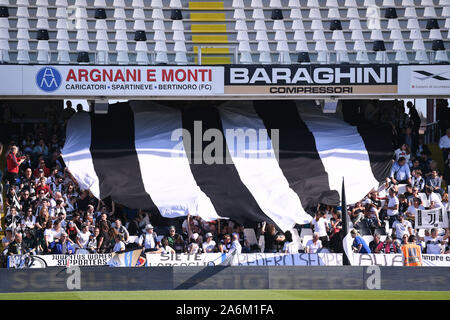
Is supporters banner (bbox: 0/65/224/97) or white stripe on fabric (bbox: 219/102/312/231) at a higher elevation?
supporters banner (bbox: 0/65/224/97)

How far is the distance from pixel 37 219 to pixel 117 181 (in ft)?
7.30

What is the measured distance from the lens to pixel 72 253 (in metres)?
22.7

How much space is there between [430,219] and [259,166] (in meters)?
4.52

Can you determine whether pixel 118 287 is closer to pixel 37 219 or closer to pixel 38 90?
pixel 37 219

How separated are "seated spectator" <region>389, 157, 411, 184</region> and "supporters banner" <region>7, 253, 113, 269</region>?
26.4ft

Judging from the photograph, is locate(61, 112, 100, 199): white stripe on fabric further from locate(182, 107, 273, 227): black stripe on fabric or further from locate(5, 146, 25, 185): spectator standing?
locate(182, 107, 273, 227): black stripe on fabric

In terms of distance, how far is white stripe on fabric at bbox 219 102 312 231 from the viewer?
79.1ft

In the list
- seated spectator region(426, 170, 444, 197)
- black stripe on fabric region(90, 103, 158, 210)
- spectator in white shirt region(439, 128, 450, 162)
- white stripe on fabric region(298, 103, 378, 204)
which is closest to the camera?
black stripe on fabric region(90, 103, 158, 210)

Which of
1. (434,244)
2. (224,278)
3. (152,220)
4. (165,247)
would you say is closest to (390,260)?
(434,244)

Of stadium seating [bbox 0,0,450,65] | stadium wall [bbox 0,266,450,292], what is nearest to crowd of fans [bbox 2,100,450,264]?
stadium wall [bbox 0,266,450,292]

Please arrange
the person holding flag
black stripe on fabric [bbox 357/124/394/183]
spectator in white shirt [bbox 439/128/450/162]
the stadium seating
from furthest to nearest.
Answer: spectator in white shirt [bbox 439/128/450/162]
the stadium seating
black stripe on fabric [bbox 357/124/394/183]
the person holding flag

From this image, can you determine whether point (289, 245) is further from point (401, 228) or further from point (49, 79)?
point (49, 79)

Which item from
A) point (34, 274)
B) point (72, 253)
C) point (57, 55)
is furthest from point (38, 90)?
point (34, 274)

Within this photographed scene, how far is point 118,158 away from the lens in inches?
992
